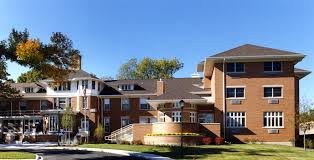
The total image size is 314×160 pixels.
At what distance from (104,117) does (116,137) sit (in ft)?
33.4

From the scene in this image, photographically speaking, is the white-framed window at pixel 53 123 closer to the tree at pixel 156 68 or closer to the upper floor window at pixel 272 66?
the upper floor window at pixel 272 66

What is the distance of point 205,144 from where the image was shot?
4278 cm

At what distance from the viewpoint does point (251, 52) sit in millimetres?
46500

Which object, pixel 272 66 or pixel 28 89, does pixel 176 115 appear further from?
pixel 28 89

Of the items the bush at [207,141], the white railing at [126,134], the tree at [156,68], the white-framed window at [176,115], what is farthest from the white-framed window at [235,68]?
the tree at [156,68]

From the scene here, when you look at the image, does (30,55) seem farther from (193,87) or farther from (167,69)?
(167,69)

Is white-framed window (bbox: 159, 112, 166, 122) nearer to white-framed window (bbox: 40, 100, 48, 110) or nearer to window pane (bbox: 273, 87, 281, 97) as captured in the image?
window pane (bbox: 273, 87, 281, 97)

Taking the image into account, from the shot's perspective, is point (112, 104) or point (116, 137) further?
point (112, 104)

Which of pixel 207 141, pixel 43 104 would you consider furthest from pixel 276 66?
pixel 43 104

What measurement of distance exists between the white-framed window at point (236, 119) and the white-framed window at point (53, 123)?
2297 cm

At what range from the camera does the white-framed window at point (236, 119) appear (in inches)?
1839

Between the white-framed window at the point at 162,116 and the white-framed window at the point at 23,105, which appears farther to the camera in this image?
the white-framed window at the point at 23,105

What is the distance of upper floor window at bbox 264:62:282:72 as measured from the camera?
46.2 m

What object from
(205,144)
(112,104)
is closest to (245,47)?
(205,144)
